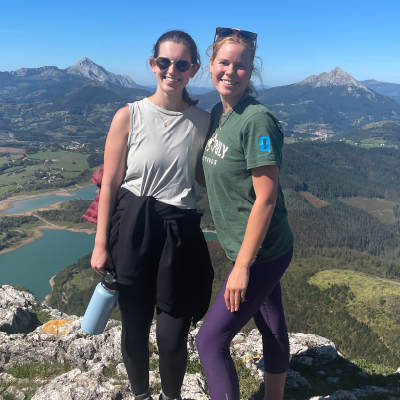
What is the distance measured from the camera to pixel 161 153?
116 inches

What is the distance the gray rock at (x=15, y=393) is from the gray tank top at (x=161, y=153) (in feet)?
9.66

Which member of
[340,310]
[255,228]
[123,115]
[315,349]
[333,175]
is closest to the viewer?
[255,228]

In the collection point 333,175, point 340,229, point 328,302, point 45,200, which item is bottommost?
point 340,229

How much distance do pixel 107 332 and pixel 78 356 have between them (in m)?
0.63

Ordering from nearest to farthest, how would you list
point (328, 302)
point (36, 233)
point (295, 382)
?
1. point (295, 382)
2. point (328, 302)
3. point (36, 233)

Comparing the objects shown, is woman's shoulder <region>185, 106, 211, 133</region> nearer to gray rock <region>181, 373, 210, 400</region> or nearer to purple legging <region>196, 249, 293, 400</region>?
purple legging <region>196, 249, 293, 400</region>

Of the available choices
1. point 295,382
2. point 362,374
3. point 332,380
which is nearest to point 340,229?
point 362,374

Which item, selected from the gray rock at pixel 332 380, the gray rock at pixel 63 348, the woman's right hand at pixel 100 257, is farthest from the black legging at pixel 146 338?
the gray rock at pixel 332 380

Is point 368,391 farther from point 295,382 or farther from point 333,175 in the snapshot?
point 333,175

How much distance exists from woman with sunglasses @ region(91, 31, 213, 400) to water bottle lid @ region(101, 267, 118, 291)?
59 mm

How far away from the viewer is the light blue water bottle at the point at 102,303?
319 cm

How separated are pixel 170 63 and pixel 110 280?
198 cm

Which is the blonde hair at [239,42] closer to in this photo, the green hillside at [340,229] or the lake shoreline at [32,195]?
the green hillside at [340,229]

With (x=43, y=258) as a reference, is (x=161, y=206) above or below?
above
